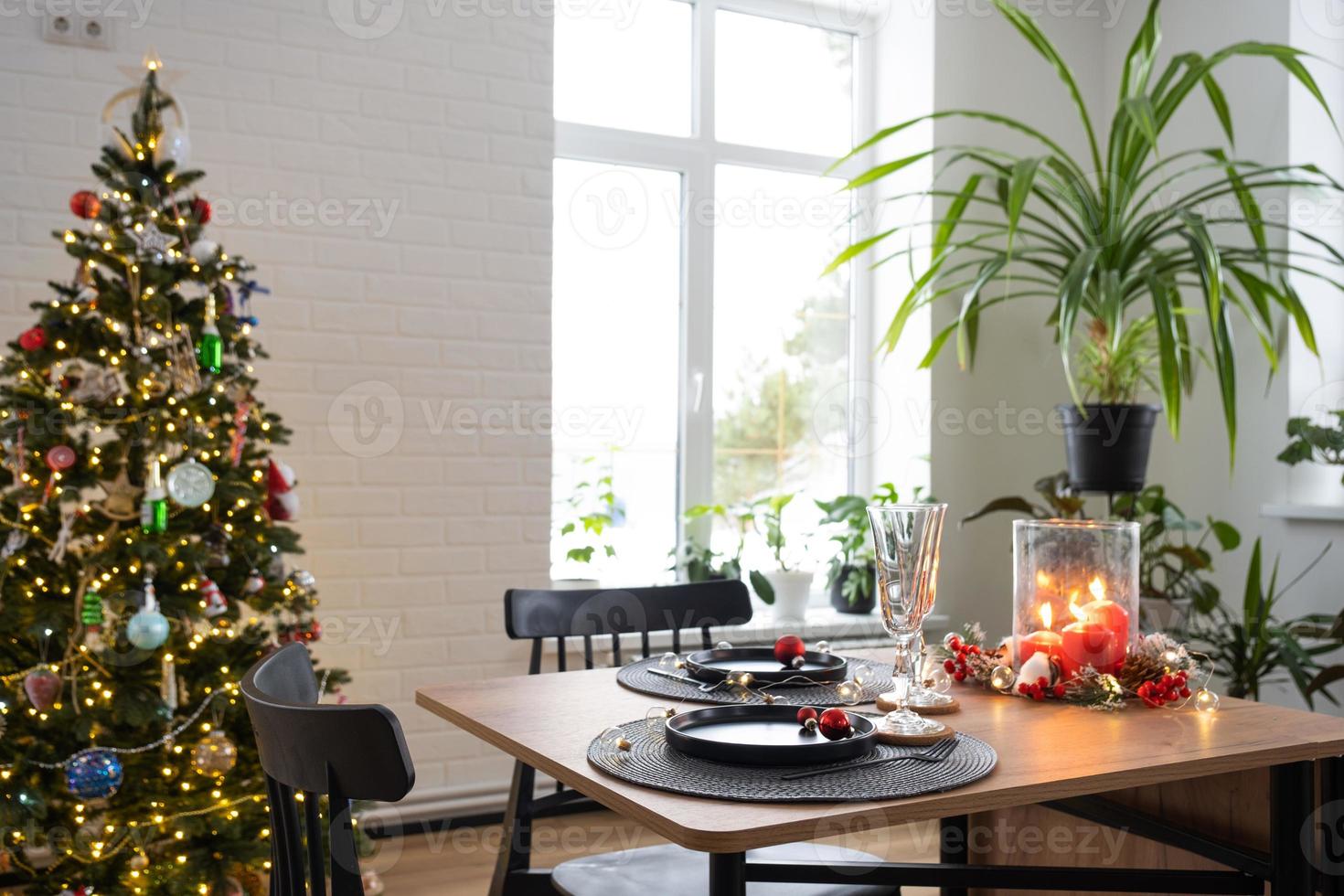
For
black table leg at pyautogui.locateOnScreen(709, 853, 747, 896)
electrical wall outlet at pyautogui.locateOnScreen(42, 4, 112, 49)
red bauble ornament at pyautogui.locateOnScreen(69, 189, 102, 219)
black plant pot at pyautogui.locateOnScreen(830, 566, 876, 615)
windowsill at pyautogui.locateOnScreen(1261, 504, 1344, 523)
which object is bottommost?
black plant pot at pyautogui.locateOnScreen(830, 566, 876, 615)

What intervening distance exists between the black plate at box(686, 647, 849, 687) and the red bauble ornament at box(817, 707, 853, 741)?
36cm

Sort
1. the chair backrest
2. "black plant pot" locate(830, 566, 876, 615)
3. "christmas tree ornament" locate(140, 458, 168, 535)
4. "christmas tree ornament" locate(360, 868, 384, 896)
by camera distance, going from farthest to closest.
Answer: "black plant pot" locate(830, 566, 876, 615) < "christmas tree ornament" locate(360, 868, 384, 896) < "christmas tree ornament" locate(140, 458, 168, 535) < the chair backrest

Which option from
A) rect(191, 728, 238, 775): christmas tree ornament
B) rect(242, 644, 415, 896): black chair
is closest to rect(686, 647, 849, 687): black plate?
rect(242, 644, 415, 896): black chair

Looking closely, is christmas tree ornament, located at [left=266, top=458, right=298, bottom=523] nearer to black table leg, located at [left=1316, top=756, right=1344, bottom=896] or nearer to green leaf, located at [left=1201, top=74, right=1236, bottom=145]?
black table leg, located at [left=1316, top=756, right=1344, bottom=896]

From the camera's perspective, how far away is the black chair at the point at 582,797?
1.58 metres

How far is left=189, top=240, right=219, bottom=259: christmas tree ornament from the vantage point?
7.48ft

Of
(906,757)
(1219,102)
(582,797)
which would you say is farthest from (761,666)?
(1219,102)

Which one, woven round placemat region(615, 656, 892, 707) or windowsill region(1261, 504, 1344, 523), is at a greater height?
windowsill region(1261, 504, 1344, 523)

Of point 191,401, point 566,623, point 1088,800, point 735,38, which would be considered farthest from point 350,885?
point 735,38

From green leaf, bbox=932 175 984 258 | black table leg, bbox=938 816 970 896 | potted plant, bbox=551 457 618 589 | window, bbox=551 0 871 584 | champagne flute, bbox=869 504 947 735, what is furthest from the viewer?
window, bbox=551 0 871 584

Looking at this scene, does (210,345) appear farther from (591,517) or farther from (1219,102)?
(1219,102)

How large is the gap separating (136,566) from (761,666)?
3.95 ft

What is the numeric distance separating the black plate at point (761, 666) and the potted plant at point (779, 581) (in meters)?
1.84

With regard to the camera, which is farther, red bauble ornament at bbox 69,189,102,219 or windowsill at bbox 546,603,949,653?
windowsill at bbox 546,603,949,653
